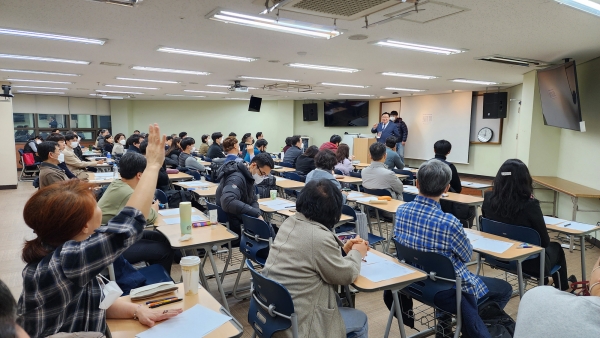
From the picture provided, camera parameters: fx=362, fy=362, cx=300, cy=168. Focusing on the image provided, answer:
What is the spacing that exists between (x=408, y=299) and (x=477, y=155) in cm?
979

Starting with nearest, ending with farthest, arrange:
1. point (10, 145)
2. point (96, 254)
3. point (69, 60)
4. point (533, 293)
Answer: point (533, 293)
point (96, 254)
point (69, 60)
point (10, 145)

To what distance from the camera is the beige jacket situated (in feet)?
5.80

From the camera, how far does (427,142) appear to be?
12.3 metres

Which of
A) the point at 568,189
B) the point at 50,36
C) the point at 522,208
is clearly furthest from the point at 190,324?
the point at 568,189

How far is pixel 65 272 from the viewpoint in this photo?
3.96ft

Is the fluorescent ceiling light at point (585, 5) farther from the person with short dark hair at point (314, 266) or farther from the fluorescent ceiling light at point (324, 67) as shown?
the fluorescent ceiling light at point (324, 67)

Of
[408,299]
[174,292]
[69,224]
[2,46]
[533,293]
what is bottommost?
[408,299]

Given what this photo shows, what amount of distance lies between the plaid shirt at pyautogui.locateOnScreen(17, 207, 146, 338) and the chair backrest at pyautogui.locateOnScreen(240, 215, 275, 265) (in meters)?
1.74

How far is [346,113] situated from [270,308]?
45.1 feet

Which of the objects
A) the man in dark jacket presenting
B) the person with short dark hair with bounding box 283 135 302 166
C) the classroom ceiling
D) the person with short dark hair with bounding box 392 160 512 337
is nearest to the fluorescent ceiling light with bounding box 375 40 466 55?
the classroom ceiling

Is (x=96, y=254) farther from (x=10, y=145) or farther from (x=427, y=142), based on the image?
(x=427, y=142)

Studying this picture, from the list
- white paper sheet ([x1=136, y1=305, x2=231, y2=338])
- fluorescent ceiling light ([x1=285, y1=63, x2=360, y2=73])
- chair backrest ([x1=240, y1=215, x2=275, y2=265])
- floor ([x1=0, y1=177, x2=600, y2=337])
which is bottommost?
floor ([x1=0, y1=177, x2=600, y2=337])

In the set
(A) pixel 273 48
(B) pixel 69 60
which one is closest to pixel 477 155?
(A) pixel 273 48

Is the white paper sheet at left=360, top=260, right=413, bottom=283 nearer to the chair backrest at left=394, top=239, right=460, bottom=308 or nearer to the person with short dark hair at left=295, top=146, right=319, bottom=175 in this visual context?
the chair backrest at left=394, top=239, right=460, bottom=308
